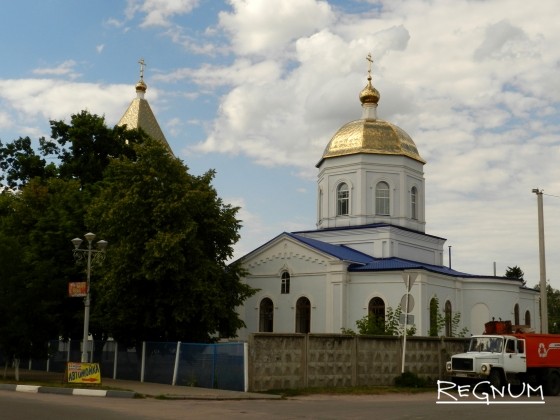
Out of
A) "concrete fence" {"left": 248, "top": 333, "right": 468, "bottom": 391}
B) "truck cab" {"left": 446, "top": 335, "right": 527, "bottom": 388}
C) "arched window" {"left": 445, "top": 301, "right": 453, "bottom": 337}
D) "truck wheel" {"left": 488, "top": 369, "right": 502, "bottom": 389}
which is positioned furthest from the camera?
"arched window" {"left": 445, "top": 301, "right": 453, "bottom": 337}

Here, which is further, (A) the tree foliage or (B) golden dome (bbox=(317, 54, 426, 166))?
(B) golden dome (bbox=(317, 54, 426, 166))

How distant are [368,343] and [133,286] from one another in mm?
9055

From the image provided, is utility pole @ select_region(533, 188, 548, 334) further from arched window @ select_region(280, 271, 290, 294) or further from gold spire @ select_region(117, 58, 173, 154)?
gold spire @ select_region(117, 58, 173, 154)

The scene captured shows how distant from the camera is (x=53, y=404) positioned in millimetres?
16875

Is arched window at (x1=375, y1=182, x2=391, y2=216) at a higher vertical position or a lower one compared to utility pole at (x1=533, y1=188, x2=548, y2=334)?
higher

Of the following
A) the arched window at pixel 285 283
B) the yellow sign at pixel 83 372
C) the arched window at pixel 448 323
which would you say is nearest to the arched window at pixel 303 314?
the arched window at pixel 285 283

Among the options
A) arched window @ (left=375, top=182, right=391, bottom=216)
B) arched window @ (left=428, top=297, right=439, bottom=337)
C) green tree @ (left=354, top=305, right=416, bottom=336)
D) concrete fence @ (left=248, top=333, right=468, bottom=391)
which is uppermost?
arched window @ (left=375, top=182, right=391, bottom=216)

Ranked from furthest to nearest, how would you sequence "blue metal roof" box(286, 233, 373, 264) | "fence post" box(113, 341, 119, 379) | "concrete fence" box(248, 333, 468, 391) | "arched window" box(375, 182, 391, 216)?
"arched window" box(375, 182, 391, 216)
"blue metal roof" box(286, 233, 373, 264)
"fence post" box(113, 341, 119, 379)
"concrete fence" box(248, 333, 468, 391)

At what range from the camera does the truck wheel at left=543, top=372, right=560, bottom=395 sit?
79.8 ft

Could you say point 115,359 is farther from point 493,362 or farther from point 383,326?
point 493,362

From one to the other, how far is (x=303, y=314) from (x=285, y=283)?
6.27 feet

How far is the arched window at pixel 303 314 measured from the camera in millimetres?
39156

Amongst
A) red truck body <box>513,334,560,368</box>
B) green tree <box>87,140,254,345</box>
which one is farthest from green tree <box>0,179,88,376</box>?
red truck body <box>513,334,560,368</box>

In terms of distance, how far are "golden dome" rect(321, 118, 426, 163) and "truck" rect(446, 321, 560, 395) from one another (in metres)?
19.2
